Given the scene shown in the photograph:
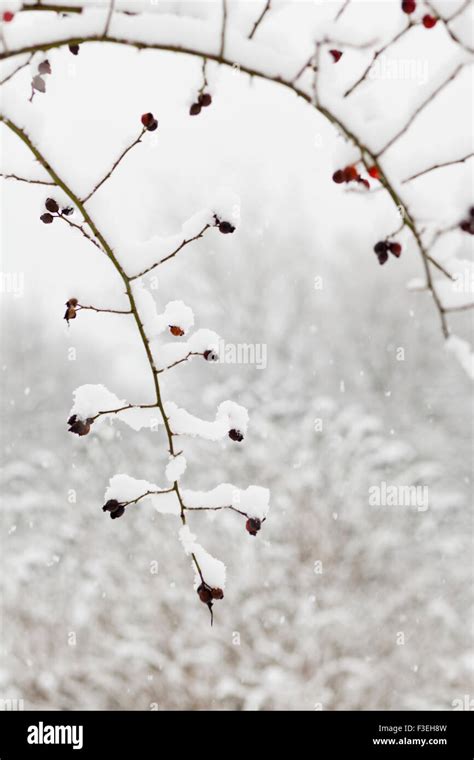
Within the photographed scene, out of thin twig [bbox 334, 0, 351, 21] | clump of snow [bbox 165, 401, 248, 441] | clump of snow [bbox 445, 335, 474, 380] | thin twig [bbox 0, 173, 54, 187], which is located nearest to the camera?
clump of snow [bbox 445, 335, 474, 380]

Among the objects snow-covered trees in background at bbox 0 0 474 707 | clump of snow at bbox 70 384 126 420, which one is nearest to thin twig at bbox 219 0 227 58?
snow-covered trees in background at bbox 0 0 474 707

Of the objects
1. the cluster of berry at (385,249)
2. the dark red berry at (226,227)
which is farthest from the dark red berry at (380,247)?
the dark red berry at (226,227)

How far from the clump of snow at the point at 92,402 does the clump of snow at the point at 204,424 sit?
0.07m

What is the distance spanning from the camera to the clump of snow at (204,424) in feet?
3.44

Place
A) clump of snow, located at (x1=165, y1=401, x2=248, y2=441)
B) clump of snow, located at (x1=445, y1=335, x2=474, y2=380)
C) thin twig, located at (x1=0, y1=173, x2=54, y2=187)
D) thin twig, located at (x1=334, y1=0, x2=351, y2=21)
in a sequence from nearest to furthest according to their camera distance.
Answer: clump of snow, located at (x1=445, y1=335, x2=474, y2=380)
thin twig, located at (x1=334, y1=0, x2=351, y2=21)
thin twig, located at (x1=0, y1=173, x2=54, y2=187)
clump of snow, located at (x1=165, y1=401, x2=248, y2=441)

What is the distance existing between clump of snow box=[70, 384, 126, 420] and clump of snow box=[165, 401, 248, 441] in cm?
7

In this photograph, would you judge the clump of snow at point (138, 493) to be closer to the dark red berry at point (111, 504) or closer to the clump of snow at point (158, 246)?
the dark red berry at point (111, 504)

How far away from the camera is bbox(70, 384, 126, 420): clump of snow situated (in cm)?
103

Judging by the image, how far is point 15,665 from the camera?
16.1 feet

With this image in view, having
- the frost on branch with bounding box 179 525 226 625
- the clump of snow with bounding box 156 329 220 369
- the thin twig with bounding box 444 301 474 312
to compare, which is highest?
the clump of snow with bounding box 156 329 220 369

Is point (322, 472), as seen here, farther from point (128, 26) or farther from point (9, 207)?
point (9, 207)

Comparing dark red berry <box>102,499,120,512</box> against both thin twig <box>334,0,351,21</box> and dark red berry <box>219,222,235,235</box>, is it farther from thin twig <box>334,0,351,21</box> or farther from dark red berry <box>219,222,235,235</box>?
thin twig <box>334,0,351,21</box>

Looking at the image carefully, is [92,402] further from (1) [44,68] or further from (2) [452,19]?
(2) [452,19]
